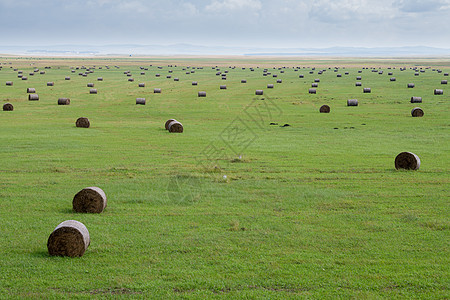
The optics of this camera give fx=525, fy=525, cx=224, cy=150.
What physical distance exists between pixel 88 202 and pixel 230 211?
461 centimetres

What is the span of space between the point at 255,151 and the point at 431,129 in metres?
15.0

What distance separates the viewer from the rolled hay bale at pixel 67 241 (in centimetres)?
1312

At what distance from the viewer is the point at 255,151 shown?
29.0 metres

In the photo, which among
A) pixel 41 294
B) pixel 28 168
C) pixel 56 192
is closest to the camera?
pixel 41 294

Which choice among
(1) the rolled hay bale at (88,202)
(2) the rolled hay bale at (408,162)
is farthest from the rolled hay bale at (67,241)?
(2) the rolled hay bale at (408,162)

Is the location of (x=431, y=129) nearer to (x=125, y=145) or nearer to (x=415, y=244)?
(x=125, y=145)

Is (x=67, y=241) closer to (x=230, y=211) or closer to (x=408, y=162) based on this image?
(x=230, y=211)

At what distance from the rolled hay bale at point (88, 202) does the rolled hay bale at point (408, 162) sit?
44.6 ft

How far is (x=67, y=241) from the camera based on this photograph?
1314 cm

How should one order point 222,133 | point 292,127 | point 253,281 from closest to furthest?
point 253,281
point 222,133
point 292,127

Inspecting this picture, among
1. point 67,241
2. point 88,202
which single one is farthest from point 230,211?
point 67,241

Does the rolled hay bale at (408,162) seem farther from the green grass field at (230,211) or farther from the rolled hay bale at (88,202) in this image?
the rolled hay bale at (88,202)

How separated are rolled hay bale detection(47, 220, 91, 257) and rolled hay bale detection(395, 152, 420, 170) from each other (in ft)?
50.8

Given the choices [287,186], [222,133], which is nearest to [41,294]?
[287,186]
